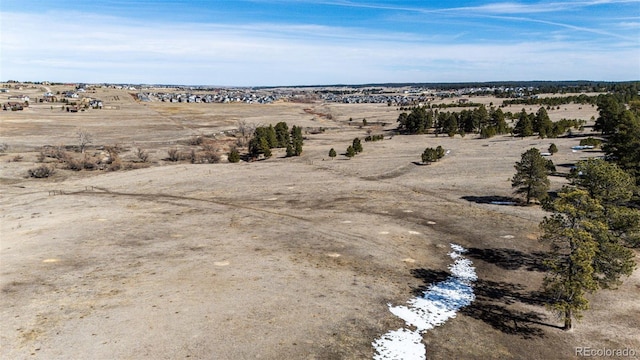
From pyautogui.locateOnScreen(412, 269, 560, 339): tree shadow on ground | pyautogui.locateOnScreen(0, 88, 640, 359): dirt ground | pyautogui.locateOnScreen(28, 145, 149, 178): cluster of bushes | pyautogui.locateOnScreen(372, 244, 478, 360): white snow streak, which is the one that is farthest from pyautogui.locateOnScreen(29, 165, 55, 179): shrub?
pyautogui.locateOnScreen(372, 244, 478, 360): white snow streak

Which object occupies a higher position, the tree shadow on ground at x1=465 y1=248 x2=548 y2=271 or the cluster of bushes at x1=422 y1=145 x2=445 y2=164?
the cluster of bushes at x1=422 y1=145 x2=445 y2=164

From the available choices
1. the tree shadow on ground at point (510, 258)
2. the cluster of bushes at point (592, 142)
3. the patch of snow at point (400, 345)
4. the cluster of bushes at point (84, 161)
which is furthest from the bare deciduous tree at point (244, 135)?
the patch of snow at point (400, 345)

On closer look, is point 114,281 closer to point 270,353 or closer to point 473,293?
point 270,353

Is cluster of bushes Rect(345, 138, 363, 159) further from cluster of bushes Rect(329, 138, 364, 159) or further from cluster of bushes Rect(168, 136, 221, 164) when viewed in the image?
cluster of bushes Rect(168, 136, 221, 164)

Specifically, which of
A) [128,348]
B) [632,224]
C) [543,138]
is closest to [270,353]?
[128,348]

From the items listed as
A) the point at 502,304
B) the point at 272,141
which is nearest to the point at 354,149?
the point at 272,141

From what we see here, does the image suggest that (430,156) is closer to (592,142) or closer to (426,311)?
(592,142)

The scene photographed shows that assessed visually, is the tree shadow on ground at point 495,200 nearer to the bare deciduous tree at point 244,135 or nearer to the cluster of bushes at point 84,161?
the cluster of bushes at point 84,161
